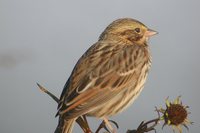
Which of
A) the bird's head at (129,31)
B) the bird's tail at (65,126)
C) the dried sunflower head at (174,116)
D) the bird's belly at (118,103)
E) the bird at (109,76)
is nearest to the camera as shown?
the dried sunflower head at (174,116)

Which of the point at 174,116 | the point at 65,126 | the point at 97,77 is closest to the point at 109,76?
the point at 97,77

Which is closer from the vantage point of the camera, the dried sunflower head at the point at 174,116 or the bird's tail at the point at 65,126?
the dried sunflower head at the point at 174,116

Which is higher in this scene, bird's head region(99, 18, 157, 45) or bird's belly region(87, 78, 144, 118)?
bird's head region(99, 18, 157, 45)

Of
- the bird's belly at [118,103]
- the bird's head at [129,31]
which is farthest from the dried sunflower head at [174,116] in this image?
the bird's head at [129,31]

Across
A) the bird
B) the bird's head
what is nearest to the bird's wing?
the bird

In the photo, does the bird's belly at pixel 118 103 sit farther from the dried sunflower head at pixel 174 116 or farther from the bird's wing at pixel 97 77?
the dried sunflower head at pixel 174 116

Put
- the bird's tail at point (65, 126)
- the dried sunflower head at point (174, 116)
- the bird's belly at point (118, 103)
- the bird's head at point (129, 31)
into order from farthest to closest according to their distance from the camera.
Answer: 1. the bird's head at point (129, 31)
2. the bird's belly at point (118, 103)
3. the bird's tail at point (65, 126)
4. the dried sunflower head at point (174, 116)

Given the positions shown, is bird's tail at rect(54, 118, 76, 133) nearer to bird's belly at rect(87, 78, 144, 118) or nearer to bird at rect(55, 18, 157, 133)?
bird at rect(55, 18, 157, 133)
